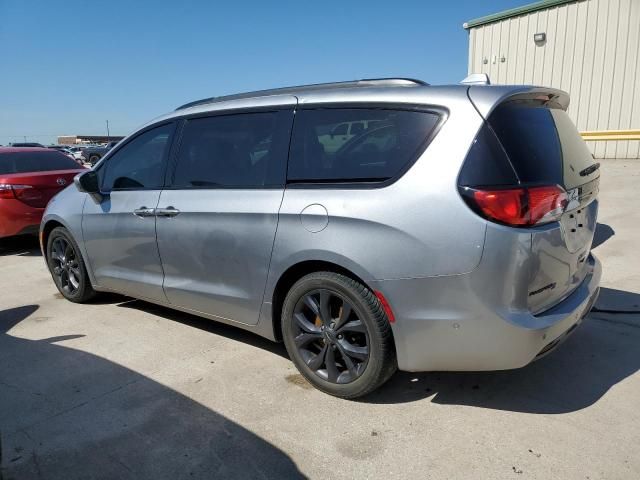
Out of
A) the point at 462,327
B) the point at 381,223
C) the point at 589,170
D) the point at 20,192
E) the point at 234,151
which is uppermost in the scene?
the point at 234,151

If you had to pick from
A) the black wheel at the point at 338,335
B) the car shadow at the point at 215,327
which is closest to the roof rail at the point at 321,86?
the black wheel at the point at 338,335

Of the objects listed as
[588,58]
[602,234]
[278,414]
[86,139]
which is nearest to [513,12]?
[588,58]

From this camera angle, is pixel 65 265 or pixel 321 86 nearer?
pixel 321 86

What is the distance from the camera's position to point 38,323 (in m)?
4.65

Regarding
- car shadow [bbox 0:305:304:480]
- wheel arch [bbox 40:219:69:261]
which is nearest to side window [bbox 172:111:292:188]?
car shadow [bbox 0:305:304:480]

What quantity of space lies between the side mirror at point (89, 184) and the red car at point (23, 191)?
3.28m

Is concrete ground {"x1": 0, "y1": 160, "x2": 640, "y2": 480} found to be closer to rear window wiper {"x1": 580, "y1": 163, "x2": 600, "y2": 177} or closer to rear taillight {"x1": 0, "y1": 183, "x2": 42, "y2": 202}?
rear window wiper {"x1": 580, "y1": 163, "x2": 600, "y2": 177}

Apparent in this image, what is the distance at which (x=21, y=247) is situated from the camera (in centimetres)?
838

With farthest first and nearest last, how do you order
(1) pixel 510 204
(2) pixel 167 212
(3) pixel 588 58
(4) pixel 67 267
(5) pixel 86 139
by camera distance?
(5) pixel 86 139, (3) pixel 588 58, (4) pixel 67 267, (2) pixel 167 212, (1) pixel 510 204

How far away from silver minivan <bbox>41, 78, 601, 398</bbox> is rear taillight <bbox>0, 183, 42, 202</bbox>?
13.7 ft

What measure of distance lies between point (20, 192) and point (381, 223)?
20.7 ft

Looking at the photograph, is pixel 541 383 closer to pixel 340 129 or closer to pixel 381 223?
pixel 381 223

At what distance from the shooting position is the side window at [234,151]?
334cm

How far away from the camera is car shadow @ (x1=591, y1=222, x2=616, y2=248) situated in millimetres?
6227
